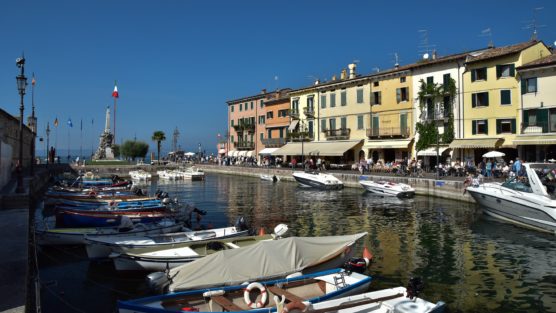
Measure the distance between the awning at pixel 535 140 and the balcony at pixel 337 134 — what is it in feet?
72.1

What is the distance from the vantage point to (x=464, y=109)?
43031 mm

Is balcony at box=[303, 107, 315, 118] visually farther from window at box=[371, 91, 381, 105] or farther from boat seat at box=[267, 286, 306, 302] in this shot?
boat seat at box=[267, 286, 306, 302]

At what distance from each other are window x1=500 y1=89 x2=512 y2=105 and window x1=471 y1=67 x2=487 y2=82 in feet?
8.05

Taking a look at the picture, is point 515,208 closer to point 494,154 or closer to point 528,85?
point 494,154

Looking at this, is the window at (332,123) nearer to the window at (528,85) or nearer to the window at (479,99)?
the window at (479,99)

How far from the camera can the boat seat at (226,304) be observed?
9.35m

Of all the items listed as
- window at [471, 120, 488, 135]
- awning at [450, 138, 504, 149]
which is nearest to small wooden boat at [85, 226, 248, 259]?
awning at [450, 138, 504, 149]

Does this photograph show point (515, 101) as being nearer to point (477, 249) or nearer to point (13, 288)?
point (477, 249)

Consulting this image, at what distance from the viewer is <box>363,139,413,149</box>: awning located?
48281 millimetres

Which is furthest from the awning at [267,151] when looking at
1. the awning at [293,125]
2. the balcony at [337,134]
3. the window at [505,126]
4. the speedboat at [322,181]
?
the window at [505,126]

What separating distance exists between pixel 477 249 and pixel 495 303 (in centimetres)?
673

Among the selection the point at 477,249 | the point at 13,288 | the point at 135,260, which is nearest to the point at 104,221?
the point at 135,260

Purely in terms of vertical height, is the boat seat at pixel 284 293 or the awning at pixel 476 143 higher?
the awning at pixel 476 143

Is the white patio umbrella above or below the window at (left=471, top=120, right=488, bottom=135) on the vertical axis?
below
